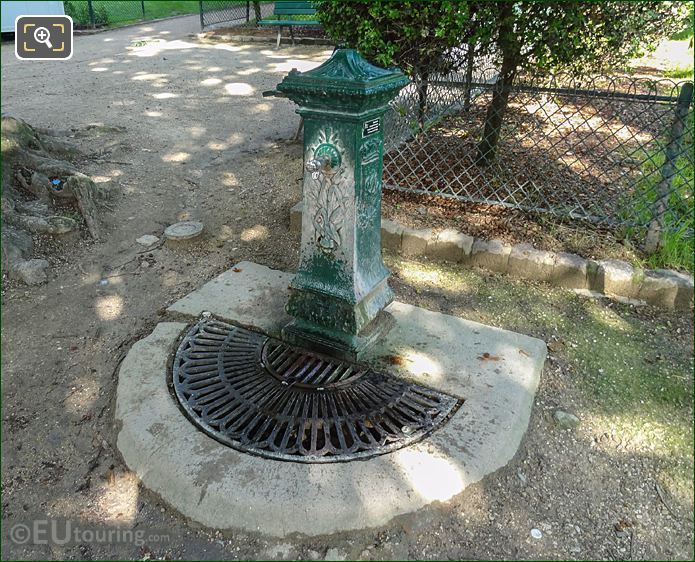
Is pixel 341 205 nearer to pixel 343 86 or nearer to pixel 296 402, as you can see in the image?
pixel 343 86

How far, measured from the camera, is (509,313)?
324cm

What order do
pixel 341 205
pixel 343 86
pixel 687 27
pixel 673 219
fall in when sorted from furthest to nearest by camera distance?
1. pixel 687 27
2. pixel 673 219
3. pixel 341 205
4. pixel 343 86

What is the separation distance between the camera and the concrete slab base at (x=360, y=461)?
6.52 ft

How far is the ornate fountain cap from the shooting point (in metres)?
2.16

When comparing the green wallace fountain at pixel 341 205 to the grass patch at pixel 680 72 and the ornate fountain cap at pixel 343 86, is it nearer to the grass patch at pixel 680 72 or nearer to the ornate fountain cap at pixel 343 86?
the ornate fountain cap at pixel 343 86

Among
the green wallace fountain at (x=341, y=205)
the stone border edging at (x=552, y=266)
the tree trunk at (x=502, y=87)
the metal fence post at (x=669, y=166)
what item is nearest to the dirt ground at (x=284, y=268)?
the stone border edging at (x=552, y=266)

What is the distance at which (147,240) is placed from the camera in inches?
160

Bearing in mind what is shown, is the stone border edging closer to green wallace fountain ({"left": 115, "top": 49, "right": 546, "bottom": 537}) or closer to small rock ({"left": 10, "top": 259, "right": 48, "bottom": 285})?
green wallace fountain ({"left": 115, "top": 49, "right": 546, "bottom": 537})

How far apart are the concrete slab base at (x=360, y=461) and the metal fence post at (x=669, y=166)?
1315 millimetres

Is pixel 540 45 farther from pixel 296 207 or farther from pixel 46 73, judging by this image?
pixel 46 73

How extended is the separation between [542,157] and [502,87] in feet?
4.29

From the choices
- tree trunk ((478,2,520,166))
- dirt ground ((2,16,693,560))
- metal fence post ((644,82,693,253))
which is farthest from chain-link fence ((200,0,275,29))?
metal fence post ((644,82,693,253))

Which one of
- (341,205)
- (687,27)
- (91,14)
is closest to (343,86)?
(341,205)

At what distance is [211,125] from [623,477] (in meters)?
5.70
